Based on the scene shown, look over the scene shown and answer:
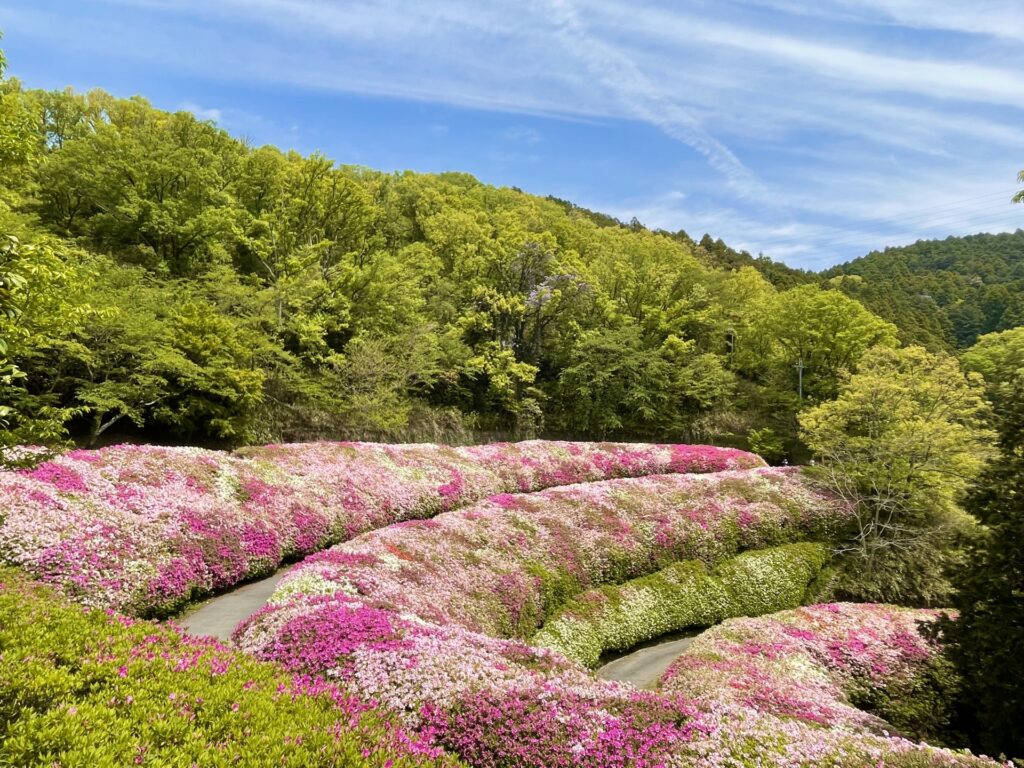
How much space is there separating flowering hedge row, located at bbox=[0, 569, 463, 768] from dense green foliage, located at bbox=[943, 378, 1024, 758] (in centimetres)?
1192

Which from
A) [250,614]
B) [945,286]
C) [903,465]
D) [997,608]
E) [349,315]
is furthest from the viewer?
[945,286]

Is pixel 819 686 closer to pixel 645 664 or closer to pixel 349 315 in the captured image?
pixel 645 664

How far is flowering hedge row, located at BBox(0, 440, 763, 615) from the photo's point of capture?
11.8 metres

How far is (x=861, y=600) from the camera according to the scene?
21531 millimetres

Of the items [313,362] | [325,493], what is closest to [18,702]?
[325,493]

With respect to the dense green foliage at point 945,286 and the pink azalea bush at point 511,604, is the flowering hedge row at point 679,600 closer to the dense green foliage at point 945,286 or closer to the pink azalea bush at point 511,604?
the pink azalea bush at point 511,604

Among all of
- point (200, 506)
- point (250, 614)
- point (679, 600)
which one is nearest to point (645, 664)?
point (679, 600)

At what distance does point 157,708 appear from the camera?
5945mm

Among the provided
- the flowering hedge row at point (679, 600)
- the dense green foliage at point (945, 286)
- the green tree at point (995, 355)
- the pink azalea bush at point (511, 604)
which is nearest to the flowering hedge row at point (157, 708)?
the pink azalea bush at point (511, 604)

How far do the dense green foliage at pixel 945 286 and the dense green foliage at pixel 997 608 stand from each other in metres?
62.9

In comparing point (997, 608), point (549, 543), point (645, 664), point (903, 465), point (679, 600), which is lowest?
point (645, 664)

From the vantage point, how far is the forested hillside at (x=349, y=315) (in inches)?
902

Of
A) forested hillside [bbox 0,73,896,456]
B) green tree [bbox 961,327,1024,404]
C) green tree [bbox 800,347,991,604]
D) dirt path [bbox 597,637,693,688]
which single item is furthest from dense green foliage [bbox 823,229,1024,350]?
dirt path [bbox 597,637,693,688]

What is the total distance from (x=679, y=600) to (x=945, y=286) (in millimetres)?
129861
